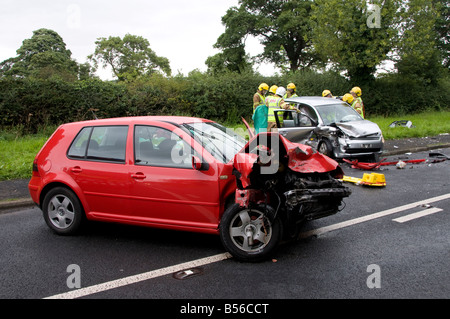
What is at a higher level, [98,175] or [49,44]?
[49,44]

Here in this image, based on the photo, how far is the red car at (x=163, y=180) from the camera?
13.8 ft

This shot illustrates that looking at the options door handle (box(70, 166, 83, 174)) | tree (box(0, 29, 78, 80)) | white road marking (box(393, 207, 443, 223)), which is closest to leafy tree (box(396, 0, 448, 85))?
white road marking (box(393, 207, 443, 223))

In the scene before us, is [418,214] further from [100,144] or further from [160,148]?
[100,144]

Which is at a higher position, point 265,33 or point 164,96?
point 265,33

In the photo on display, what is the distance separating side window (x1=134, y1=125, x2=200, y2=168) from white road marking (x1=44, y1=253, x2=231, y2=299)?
42.9 inches

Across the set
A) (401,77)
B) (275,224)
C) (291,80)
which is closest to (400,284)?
(275,224)

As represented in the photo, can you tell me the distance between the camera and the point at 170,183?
4.58 metres

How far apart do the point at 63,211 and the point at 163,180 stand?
164 cm

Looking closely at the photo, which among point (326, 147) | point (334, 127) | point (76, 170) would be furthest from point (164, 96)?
point (76, 170)

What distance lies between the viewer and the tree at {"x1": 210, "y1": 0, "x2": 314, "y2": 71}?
1533 inches

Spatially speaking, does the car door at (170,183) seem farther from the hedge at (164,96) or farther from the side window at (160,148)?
the hedge at (164,96)

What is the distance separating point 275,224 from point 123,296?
5.47 feet

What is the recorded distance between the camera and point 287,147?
427 centimetres

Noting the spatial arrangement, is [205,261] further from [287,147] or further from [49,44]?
[49,44]
